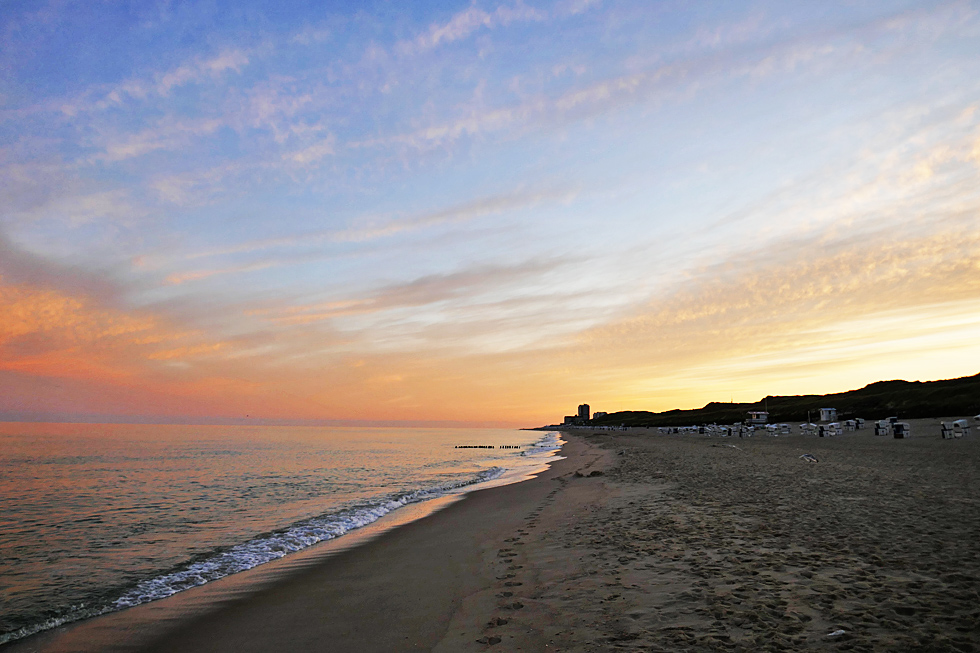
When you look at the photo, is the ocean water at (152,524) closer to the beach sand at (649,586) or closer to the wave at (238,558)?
the wave at (238,558)

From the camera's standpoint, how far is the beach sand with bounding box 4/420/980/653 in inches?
233

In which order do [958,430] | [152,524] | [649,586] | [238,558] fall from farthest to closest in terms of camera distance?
[958,430]
[152,524]
[238,558]
[649,586]

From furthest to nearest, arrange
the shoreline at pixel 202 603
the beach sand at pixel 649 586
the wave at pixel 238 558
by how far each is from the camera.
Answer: the wave at pixel 238 558, the shoreline at pixel 202 603, the beach sand at pixel 649 586

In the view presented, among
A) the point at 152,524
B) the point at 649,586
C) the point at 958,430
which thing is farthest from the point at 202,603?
the point at 958,430

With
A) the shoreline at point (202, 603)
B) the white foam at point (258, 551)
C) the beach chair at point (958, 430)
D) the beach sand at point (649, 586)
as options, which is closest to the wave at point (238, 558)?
the white foam at point (258, 551)

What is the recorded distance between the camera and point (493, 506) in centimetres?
1997

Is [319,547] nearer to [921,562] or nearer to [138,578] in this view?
[138,578]

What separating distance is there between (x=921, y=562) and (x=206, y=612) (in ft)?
39.6

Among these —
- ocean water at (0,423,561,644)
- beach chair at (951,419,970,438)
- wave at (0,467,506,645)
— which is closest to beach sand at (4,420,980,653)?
wave at (0,467,506,645)

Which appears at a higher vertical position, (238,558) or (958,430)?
(958,430)

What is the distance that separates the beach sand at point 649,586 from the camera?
5.92 m

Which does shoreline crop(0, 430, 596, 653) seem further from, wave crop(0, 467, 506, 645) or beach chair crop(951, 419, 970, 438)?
beach chair crop(951, 419, 970, 438)

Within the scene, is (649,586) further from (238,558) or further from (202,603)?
(238,558)

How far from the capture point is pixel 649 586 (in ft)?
25.2
